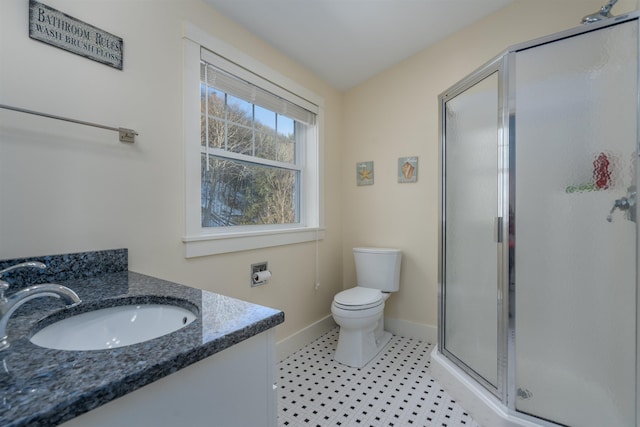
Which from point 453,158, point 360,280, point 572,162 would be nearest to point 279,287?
point 360,280

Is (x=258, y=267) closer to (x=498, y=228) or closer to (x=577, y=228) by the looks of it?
(x=498, y=228)

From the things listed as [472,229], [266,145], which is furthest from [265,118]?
[472,229]

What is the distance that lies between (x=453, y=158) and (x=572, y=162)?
628mm

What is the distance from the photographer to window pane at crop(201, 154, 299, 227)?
72.0 inches

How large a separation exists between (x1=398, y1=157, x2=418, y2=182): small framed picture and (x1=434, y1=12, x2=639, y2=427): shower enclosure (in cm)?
73

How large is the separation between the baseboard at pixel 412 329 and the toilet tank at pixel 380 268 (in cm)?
35

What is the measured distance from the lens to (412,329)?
2520 mm

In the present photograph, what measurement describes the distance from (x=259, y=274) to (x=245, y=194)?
563 mm

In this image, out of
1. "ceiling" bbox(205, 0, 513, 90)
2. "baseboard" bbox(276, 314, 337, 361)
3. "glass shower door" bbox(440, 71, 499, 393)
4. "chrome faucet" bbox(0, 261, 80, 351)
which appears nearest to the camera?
"chrome faucet" bbox(0, 261, 80, 351)

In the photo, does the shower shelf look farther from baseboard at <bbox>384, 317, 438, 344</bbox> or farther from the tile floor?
baseboard at <bbox>384, 317, 438, 344</bbox>

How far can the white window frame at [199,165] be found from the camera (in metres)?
1.56

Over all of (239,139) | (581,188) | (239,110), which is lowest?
(581,188)

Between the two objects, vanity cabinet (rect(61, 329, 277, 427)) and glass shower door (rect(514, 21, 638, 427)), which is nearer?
vanity cabinet (rect(61, 329, 277, 427))

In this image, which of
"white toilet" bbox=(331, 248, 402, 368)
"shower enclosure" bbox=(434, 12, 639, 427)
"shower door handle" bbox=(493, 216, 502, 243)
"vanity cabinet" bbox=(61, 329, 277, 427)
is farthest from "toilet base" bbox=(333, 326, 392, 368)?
"vanity cabinet" bbox=(61, 329, 277, 427)
